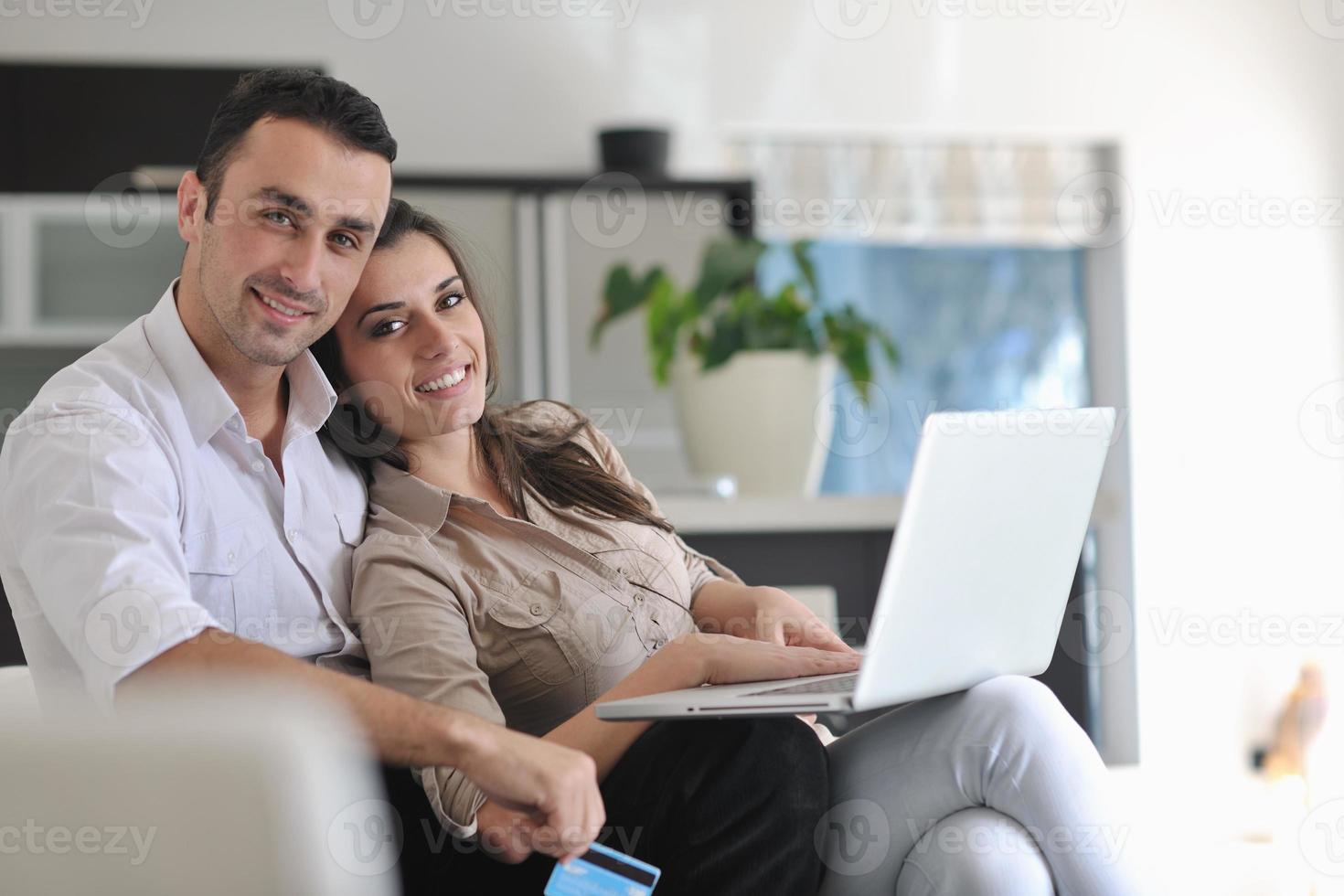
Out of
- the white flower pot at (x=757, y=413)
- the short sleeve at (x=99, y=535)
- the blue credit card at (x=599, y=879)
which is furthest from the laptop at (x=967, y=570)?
the white flower pot at (x=757, y=413)

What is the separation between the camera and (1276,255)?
4.77 metres

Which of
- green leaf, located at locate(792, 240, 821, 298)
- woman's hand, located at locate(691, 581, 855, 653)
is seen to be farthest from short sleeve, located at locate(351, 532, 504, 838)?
green leaf, located at locate(792, 240, 821, 298)

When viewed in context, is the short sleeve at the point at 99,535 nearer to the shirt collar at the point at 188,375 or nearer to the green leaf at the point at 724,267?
the shirt collar at the point at 188,375

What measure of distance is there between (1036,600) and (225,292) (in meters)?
0.87

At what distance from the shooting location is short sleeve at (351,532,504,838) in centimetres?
117

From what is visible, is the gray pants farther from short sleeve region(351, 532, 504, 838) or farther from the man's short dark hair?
the man's short dark hair

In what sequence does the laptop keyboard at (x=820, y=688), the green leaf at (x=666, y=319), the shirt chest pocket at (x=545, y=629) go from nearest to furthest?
the laptop keyboard at (x=820, y=688) → the shirt chest pocket at (x=545, y=629) → the green leaf at (x=666, y=319)

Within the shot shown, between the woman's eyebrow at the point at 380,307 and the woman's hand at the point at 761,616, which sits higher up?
the woman's eyebrow at the point at 380,307

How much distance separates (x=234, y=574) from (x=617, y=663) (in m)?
0.42

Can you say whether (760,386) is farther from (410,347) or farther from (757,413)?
(410,347)

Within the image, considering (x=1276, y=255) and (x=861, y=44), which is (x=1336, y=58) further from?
(x=861, y=44)

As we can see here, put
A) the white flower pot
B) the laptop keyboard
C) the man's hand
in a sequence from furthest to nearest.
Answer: the white flower pot
the laptop keyboard
the man's hand

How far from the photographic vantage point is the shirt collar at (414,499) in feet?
4.76

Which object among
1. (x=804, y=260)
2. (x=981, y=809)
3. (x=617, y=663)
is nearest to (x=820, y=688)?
(x=981, y=809)
